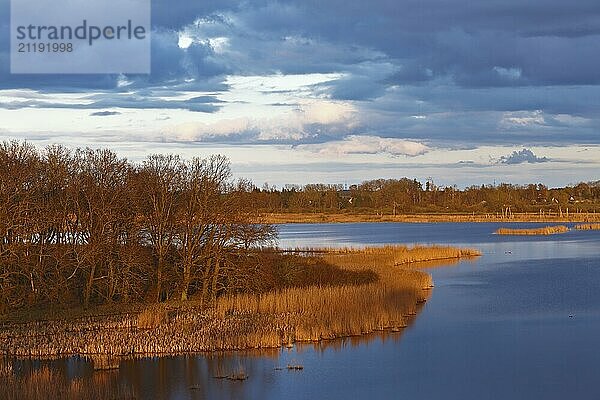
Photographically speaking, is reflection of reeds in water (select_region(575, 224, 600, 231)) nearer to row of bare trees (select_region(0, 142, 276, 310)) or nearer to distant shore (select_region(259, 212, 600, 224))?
distant shore (select_region(259, 212, 600, 224))

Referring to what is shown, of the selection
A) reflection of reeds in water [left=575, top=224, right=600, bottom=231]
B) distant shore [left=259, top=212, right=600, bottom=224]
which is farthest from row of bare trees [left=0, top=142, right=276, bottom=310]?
distant shore [left=259, top=212, right=600, bottom=224]

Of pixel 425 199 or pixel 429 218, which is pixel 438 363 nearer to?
pixel 429 218

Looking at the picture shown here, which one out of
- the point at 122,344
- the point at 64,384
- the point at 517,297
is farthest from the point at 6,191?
the point at 517,297

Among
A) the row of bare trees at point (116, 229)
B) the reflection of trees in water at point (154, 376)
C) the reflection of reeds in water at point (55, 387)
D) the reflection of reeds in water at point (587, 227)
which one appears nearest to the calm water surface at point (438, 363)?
the reflection of trees in water at point (154, 376)

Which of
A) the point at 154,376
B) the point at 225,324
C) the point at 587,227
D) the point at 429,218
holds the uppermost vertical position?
the point at 429,218

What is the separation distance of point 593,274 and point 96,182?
22702 millimetres

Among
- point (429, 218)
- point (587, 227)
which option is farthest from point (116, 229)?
point (429, 218)

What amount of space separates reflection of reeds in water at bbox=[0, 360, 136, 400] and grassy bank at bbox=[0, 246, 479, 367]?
1151 mm

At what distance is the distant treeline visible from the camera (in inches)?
4304

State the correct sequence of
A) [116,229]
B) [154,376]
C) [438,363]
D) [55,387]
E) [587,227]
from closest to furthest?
[55,387]
[154,376]
[438,363]
[116,229]
[587,227]

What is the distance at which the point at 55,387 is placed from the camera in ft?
51.6

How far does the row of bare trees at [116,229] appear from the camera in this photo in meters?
23.9

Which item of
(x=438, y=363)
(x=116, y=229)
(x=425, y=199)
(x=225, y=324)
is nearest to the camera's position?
(x=438, y=363)

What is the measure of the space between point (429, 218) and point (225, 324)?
7957cm
